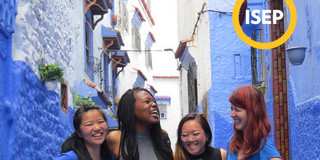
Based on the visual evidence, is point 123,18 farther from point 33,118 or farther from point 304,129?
point 304,129

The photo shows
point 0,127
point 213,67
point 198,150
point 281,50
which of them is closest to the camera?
point 198,150

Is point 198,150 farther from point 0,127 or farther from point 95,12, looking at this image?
point 95,12

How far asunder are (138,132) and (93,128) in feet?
1.18

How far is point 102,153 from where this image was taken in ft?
14.0

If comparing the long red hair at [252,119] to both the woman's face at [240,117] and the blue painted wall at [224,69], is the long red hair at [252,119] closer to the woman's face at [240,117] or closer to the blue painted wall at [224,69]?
the woman's face at [240,117]

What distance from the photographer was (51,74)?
28.7ft

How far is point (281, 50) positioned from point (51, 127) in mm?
4430

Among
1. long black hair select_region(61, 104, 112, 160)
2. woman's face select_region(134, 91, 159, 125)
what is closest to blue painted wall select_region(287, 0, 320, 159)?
woman's face select_region(134, 91, 159, 125)

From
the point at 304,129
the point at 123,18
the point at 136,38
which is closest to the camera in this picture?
the point at 304,129

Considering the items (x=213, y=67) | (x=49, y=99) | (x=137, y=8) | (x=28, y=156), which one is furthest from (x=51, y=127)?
(x=137, y=8)

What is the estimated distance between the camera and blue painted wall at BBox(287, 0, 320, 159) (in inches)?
290

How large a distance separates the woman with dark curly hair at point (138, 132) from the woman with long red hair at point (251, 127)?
32.6 inches

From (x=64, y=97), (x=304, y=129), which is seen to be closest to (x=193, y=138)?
(x=304, y=129)

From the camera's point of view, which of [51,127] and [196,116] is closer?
[196,116]
